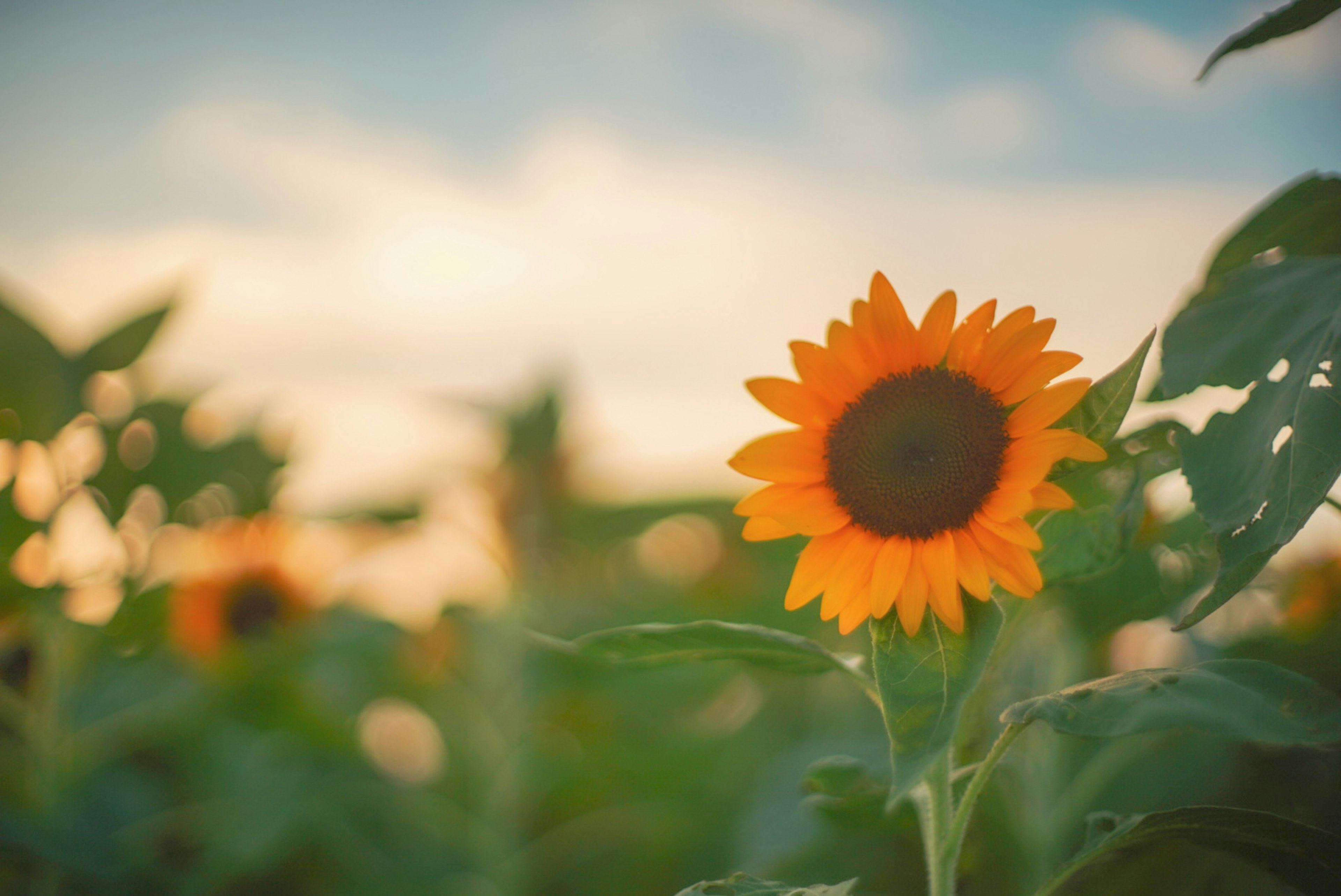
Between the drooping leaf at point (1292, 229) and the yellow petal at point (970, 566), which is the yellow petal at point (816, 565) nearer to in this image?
the yellow petal at point (970, 566)

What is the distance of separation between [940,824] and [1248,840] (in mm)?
195

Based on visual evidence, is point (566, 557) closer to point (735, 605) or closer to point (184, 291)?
point (735, 605)

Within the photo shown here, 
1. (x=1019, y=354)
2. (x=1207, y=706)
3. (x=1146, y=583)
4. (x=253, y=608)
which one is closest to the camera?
(x=1207, y=706)

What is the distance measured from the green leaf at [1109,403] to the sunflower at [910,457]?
0.07 feet

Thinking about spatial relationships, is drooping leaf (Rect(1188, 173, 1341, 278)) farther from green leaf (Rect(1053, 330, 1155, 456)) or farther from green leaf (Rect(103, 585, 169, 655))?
green leaf (Rect(103, 585, 169, 655))

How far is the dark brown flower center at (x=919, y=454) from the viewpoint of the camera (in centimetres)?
53

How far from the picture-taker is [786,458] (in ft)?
1.86

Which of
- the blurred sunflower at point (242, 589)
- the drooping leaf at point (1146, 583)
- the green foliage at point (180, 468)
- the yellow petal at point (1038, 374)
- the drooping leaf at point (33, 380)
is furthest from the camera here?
the blurred sunflower at point (242, 589)

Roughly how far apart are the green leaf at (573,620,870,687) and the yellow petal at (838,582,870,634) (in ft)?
0.16

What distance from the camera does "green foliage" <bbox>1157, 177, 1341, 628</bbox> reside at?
45 centimetres

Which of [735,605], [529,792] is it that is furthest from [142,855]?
[735,605]

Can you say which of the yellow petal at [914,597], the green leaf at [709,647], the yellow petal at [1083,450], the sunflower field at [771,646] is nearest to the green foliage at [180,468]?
the sunflower field at [771,646]

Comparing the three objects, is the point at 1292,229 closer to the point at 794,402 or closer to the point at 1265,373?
the point at 1265,373

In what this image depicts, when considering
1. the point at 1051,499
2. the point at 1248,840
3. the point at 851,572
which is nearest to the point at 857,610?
the point at 851,572
